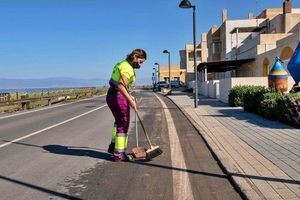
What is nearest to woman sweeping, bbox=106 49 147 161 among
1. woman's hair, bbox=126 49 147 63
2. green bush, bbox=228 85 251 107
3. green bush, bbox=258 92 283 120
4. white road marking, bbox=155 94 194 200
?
woman's hair, bbox=126 49 147 63

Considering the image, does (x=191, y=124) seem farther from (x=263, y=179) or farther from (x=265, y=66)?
(x=265, y=66)

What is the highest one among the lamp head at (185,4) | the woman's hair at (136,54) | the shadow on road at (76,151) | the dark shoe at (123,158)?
the lamp head at (185,4)

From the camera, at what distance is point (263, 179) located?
6.84 m

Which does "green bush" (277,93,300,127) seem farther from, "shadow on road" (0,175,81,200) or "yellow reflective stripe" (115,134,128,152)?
"shadow on road" (0,175,81,200)

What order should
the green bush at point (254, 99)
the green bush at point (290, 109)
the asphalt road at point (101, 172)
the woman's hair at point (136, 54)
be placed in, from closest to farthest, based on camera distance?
the asphalt road at point (101, 172) < the woman's hair at point (136, 54) < the green bush at point (290, 109) < the green bush at point (254, 99)

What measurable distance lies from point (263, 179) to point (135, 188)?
1.78m

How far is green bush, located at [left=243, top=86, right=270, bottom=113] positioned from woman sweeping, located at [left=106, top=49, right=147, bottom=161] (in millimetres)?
8765

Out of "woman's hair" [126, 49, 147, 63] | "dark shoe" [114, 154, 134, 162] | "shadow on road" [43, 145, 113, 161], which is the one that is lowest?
"shadow on road" [43, 145, 113, 161]

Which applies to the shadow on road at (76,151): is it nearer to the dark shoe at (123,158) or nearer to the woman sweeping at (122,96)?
the dark shoe at (123,158)

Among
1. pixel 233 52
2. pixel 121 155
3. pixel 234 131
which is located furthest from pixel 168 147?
pixel 233 52

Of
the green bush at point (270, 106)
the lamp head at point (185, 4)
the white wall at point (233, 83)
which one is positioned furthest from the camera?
the white wall at point (233, 83)

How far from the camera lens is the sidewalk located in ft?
20.9

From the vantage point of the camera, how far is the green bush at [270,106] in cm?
1445

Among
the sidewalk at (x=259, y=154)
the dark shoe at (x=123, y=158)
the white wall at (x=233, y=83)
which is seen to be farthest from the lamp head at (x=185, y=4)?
the dark shoe at (x=123, y=158)
